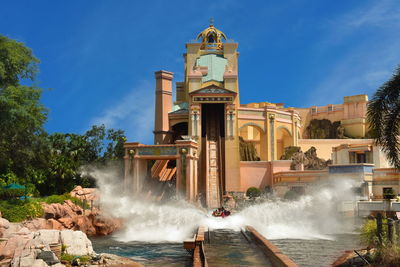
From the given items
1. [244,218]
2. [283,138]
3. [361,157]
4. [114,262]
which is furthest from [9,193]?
[283,138]

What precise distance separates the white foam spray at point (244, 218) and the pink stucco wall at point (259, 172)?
612 cm

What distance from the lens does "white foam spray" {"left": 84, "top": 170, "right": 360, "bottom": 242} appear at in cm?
2203

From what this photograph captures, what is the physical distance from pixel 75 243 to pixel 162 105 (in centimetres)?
2985

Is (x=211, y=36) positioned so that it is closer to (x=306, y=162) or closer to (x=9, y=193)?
(x=306, y=162)

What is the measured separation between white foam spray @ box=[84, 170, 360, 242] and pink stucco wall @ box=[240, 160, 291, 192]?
20.1ft

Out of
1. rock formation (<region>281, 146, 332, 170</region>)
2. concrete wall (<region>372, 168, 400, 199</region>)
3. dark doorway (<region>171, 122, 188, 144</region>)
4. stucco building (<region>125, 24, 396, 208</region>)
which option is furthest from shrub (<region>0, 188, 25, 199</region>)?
dark doorway (<region>171, 122, 188, 144</region>)

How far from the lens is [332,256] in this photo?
14.7 m

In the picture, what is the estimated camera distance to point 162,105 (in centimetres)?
4388

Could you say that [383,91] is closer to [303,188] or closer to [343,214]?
[343,214]

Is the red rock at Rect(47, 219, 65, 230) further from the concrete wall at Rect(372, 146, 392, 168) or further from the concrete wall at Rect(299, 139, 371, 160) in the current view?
the concrete wall at Rect(299, 139, 371, 160)

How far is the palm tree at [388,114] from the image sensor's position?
12.7 meters

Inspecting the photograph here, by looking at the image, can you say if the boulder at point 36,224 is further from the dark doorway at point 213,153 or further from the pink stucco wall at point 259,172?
the pink stucco wall at point 259,172

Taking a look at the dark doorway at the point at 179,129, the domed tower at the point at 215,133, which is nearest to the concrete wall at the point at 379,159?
the domed tower at the point at 215,133

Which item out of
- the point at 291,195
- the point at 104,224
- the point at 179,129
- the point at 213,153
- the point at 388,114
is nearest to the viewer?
the point at 388,114
